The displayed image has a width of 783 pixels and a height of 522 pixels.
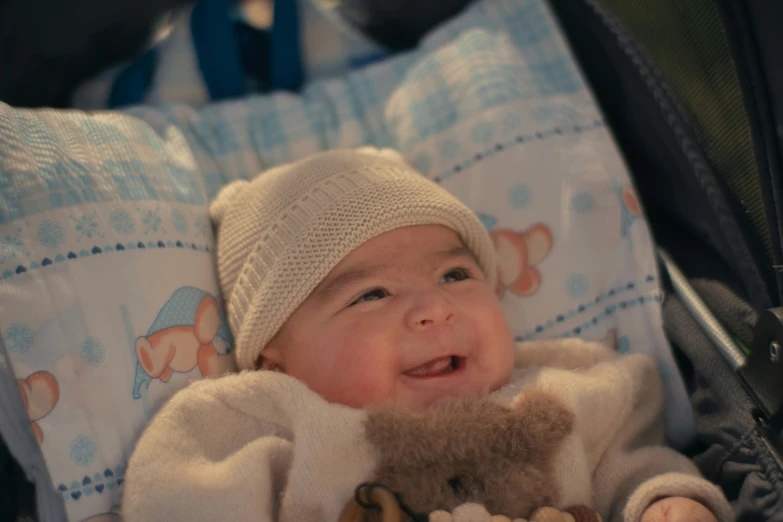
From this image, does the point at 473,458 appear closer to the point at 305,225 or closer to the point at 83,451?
the point at 305,225

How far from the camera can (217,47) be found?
1633 mm

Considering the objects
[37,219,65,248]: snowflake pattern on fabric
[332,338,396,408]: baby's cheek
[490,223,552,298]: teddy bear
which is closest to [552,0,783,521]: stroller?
[490,223,552,298]: teddy bear

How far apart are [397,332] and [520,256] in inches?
16.3

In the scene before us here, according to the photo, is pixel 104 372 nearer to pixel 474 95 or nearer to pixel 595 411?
pixel 595 411

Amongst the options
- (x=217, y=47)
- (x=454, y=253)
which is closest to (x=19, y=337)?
(x=454, y=253)

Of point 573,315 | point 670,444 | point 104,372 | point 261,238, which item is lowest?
point 670,444

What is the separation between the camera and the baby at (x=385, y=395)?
98cm

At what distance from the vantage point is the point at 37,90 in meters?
→ 1.56

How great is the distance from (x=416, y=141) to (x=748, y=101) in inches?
25.5

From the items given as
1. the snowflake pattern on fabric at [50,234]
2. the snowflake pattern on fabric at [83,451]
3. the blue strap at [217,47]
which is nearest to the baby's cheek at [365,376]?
the snowflake pattern on fabric at [83,451]

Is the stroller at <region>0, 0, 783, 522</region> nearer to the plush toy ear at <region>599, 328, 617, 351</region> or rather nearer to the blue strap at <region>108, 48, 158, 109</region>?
the plush toy ear at <region>599, 328, 617, 351</region>

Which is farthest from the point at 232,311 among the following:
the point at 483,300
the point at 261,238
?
the point at 483,300

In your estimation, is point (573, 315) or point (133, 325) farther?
point (573, 315)

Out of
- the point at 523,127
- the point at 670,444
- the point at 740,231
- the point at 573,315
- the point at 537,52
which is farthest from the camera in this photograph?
the point at 537,52
